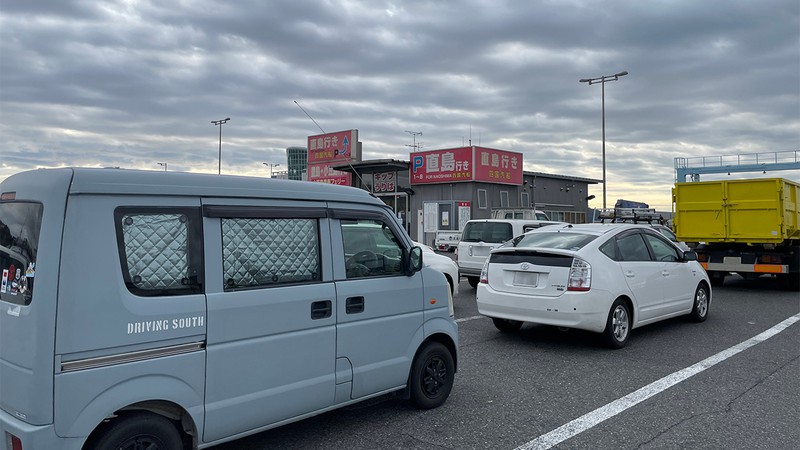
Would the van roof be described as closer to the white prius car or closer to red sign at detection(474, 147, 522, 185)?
the white prius car

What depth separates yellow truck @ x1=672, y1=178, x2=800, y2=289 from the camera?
41.5 ft

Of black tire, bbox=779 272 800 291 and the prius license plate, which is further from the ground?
the prius license plate

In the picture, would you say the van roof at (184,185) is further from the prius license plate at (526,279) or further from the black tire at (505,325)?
the black tire at (505,325)

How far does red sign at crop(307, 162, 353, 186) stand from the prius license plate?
26818mm

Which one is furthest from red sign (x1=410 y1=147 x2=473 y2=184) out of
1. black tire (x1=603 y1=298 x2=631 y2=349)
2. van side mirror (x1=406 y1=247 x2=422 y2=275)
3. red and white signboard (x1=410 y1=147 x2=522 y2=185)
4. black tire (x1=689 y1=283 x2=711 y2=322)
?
van side mirror (x1=406 y1=247 x2=422 y2=275)

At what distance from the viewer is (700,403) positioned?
5.18m

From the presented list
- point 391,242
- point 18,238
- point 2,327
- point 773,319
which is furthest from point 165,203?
point 773,319

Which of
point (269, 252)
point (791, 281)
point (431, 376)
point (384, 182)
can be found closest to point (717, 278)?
point (791, 281)

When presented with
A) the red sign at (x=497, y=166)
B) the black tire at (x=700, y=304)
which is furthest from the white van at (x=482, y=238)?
the red sign at (x=497, y=166)

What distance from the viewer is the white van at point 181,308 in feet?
9.52

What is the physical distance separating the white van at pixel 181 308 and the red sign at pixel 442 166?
2464 centimetres

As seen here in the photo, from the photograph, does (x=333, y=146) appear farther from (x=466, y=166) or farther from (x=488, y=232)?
(x=488, y=232)

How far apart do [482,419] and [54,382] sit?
319 cm

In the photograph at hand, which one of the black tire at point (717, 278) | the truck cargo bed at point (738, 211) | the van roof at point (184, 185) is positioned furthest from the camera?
the black tire at point (717, 278)
